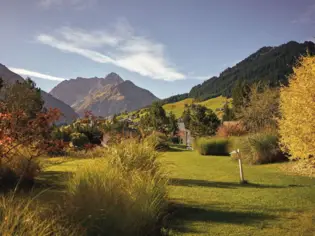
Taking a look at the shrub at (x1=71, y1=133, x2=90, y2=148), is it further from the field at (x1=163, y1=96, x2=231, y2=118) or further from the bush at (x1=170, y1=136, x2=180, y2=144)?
the field at (x1=163, y1=96, x2=231, y2=118)

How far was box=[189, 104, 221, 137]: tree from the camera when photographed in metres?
46.3

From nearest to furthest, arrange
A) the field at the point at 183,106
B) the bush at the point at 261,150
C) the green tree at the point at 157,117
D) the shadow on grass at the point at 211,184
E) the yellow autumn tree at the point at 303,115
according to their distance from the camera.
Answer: the yellow autumn tree at the point at 303,115 → the shadow on grass at the point at 211,184 → the bush at the point at 261,150 → the green tree at the point at 157,117 → the field at the point at 183,106

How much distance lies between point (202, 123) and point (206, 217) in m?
39.3

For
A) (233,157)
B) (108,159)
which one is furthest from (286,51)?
(108,159)

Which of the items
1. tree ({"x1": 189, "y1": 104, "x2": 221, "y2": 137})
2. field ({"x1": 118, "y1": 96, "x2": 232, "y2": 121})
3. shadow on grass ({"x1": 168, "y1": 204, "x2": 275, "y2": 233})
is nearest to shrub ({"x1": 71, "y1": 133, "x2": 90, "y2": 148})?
tree ({"x1": 189, "y1": 104, "x2": 221, "y2": 137})

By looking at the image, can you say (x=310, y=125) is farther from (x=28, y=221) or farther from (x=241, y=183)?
(x=28, y=221)

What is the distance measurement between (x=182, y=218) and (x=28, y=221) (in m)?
4.52

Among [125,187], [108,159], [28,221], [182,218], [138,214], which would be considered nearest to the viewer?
[28,221]

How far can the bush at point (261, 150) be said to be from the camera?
67.5 feet

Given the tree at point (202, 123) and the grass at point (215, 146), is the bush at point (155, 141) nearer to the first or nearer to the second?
the grass at point (215, 146)

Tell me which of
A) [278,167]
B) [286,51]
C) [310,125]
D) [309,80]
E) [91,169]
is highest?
[286,51]

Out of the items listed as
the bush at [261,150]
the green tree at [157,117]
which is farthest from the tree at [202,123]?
the bush at [261,150]

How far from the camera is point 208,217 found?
8.10 metres

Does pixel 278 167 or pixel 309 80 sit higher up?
pixel 309 80
